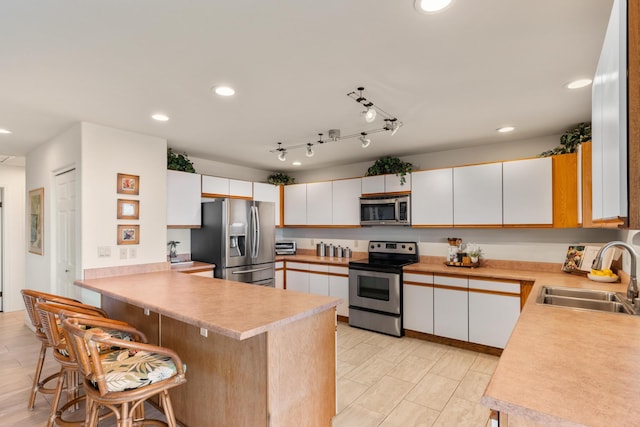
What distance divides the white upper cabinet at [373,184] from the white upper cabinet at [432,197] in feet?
1.47

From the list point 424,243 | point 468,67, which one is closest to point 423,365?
point 424,243

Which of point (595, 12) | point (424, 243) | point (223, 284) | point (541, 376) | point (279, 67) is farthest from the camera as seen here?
point (424, 243)

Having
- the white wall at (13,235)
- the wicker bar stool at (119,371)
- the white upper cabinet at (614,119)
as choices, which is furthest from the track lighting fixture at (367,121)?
the white wall at (13,235)

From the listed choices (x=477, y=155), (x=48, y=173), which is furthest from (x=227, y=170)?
(x=477, y=155)

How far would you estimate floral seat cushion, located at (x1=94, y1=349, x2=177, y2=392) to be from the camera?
159cm

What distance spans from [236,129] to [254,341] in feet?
7.51

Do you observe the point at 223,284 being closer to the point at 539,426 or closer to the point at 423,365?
the point at 423,365

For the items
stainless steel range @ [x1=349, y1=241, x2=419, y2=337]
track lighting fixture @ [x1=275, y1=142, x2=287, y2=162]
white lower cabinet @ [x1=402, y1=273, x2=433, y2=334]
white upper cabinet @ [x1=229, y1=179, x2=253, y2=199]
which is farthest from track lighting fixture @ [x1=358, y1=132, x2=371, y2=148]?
white upper cabinet @ [x1=229, y1=179, x2=253, y2=199]

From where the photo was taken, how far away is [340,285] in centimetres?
462

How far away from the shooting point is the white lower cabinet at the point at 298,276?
16.4 ft

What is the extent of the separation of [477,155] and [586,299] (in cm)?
226

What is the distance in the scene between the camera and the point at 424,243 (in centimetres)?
448

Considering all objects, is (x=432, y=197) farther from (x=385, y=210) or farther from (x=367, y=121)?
(x=367, y=121)

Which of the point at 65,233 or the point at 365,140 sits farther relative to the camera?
the point at 65,233
